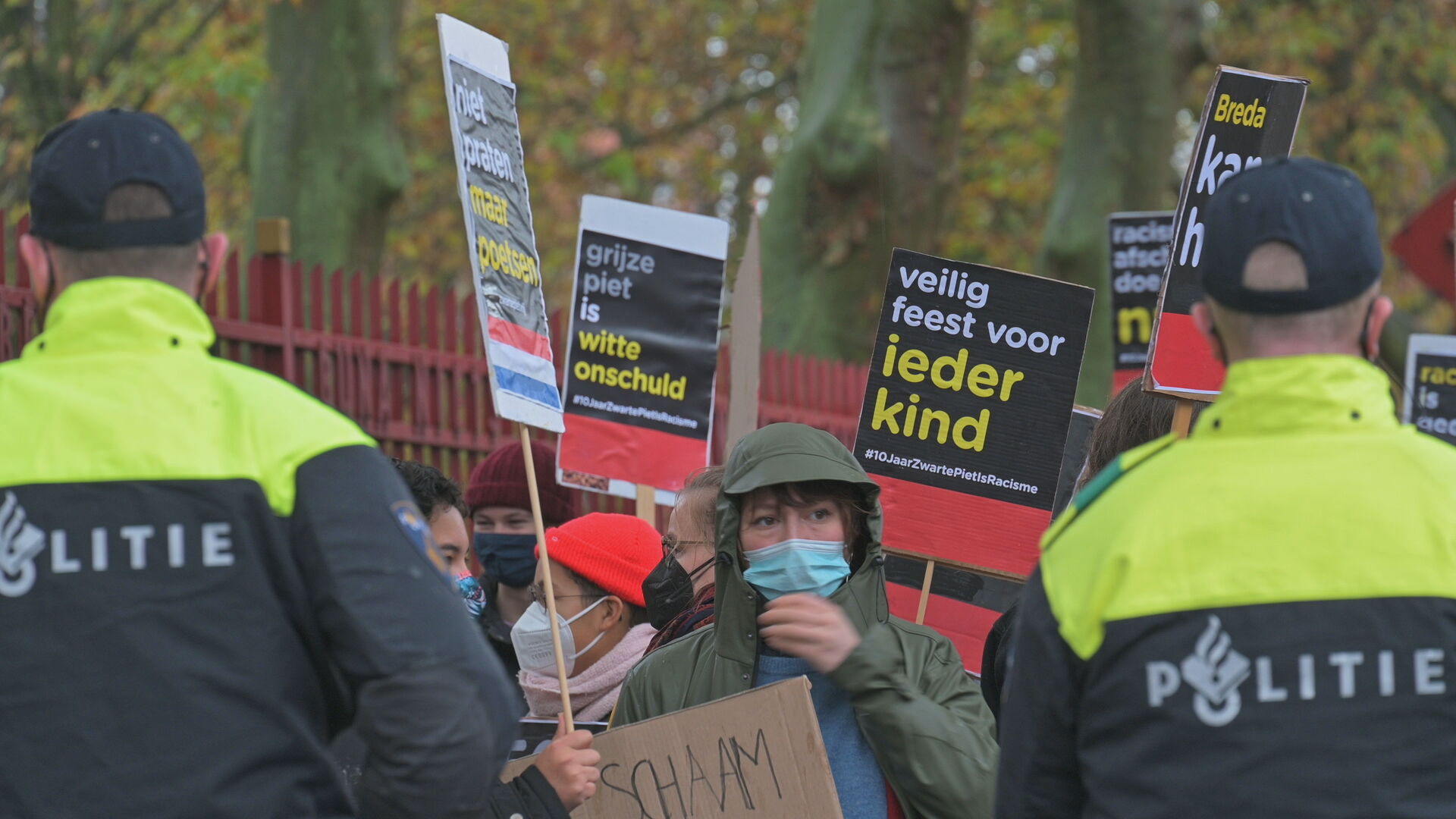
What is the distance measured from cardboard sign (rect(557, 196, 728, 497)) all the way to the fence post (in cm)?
179

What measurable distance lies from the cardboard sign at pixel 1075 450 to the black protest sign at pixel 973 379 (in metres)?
0.34

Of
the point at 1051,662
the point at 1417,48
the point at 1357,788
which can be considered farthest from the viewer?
the point at 1417,48

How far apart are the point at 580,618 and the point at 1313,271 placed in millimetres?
2492

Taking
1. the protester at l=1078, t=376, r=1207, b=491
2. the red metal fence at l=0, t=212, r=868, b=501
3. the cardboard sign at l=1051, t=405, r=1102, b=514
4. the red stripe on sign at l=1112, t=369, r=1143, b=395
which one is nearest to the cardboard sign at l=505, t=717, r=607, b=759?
the protester at l=1078, t=376, r=1207, b=491

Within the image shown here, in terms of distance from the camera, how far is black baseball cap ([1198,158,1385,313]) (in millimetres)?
2291

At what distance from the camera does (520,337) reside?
399 centimetres

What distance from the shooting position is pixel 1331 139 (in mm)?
17297

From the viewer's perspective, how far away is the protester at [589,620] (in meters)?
4.34

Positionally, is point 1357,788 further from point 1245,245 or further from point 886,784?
point 886,784

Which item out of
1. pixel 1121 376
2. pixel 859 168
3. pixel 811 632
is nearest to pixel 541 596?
pixel 811 632

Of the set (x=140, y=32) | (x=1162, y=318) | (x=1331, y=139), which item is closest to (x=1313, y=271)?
(x=1162, y=318)

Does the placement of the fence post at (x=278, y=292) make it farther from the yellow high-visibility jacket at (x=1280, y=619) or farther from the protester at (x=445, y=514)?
the yellow high-visibility jacket at (x=1280, y=619)

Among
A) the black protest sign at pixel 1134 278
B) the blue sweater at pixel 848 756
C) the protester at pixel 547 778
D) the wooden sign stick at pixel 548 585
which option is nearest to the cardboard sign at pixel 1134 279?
the black protest sign at pixel 1134 278

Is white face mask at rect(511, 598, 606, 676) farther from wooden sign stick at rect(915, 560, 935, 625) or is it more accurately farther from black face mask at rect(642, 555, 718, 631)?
wooden sign stick at rect(915, 560, 935, 625)
